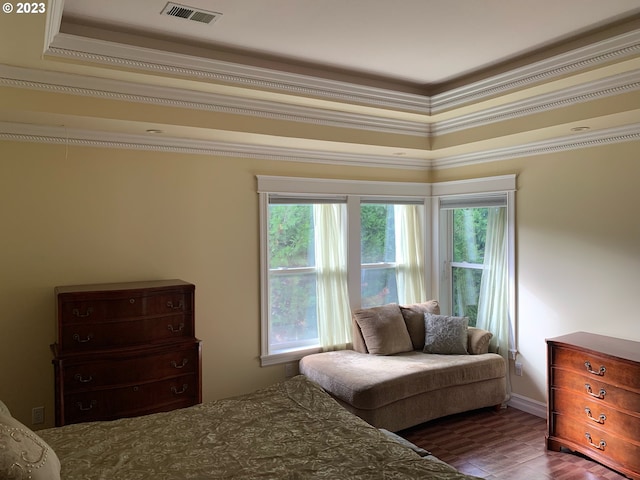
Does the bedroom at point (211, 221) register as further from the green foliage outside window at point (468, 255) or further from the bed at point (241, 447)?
the bed at point (241, 447)

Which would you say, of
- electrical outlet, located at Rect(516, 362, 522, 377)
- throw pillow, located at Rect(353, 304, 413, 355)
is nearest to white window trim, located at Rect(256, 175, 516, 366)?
throw pillow, located at Rect(353, 304, 413, 355)

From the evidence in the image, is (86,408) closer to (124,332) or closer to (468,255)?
(124,332)

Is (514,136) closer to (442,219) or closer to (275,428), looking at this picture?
(442,219)

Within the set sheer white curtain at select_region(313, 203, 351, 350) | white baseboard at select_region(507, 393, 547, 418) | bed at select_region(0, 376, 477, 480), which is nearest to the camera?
bed at select_region(0, 376, 477, 480)

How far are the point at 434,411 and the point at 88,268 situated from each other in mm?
3002

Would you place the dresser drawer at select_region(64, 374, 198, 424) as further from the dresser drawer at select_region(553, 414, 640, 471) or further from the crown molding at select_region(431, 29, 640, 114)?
the crown molding at select_region(431, 29, 640, 114)

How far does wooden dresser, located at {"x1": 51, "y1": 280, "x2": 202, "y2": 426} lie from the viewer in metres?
3.13

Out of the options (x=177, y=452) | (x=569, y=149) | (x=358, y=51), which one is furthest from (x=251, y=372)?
(x=569, y=149)

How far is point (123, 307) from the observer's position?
10.9 ft

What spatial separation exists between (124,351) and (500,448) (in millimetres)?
2886

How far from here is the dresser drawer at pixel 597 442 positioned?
10.5 ft

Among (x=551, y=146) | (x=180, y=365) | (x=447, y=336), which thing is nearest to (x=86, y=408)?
(x=180, y=365)

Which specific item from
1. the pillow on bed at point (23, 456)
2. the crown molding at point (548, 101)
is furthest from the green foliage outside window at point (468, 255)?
the pillow on bed at point (23, 456)

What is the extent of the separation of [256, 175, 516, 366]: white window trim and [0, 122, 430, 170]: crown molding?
0.20 meters
